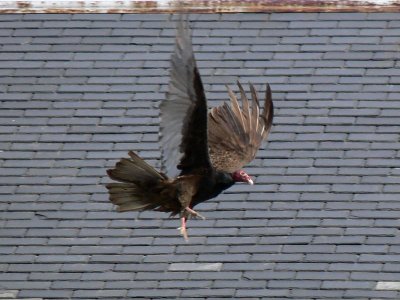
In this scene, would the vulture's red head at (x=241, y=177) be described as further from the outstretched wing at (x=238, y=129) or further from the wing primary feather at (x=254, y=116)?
the wing primary feather at (x=254, y=116)

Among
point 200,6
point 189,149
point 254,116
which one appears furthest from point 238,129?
point 200,6

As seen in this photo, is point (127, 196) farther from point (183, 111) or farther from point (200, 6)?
point (200, 6)

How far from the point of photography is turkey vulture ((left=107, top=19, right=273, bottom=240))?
1027 centimetres

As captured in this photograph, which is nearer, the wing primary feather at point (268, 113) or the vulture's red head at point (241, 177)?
the vulture's red head at point (241, 177)

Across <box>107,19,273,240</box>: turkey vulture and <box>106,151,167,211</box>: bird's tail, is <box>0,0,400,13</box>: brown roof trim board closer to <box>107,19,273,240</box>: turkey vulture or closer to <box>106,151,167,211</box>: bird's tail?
<box>107,19,273,240</box>: turkey vulture

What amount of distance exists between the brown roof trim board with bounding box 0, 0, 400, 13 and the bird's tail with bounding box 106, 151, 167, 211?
101 inches

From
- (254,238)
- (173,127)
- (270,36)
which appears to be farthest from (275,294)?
(270,36)

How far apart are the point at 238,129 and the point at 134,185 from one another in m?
1.08

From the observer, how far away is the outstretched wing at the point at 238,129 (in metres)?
11.6

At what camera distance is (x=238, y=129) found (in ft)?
38.5

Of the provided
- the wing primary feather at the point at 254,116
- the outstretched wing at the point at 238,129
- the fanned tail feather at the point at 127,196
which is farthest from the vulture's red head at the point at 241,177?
the fanned tail feather at the point at 127,196

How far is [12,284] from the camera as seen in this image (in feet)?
38.2

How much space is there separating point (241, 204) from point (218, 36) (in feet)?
5.57

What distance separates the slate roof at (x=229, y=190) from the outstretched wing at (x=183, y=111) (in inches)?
43.6
